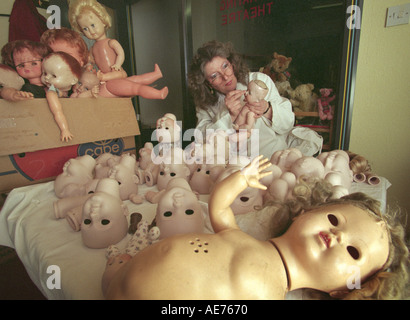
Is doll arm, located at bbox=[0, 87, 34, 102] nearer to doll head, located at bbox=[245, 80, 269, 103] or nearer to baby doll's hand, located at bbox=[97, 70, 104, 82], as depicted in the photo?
baby doll's hand, located at bbox=[97, 70, 104, 82]

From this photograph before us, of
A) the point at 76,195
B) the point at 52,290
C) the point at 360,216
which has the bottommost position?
the point at 52,290

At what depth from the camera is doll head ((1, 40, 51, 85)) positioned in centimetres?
112

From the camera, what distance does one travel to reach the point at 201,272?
0.42 metres

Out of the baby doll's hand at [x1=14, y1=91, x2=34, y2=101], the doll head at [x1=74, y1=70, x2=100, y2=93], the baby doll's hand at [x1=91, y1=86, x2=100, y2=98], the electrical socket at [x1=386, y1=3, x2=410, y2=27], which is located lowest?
the baby doll's hand at [x1=14, y1=91, x2=34, y2=101]

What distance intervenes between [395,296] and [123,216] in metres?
0.68

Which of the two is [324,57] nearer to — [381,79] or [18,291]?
[381,79]

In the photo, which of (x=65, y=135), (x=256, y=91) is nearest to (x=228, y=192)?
(x=256, y=91)

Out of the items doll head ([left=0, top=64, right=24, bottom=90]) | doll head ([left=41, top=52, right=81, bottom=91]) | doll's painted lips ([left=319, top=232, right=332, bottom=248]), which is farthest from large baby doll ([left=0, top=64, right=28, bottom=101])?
doll's painted lips ([left=319, top=232, right=332, bottom=248])

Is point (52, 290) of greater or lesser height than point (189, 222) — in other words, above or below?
below

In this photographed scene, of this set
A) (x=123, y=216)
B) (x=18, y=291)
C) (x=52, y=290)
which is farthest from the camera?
(x=18, y=291)

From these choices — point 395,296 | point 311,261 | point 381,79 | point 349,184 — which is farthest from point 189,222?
point 381,79

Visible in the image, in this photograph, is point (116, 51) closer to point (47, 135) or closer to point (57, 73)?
point (57, 73)

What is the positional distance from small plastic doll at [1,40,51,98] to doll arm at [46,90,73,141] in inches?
5.3

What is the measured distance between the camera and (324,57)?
1366 mm
